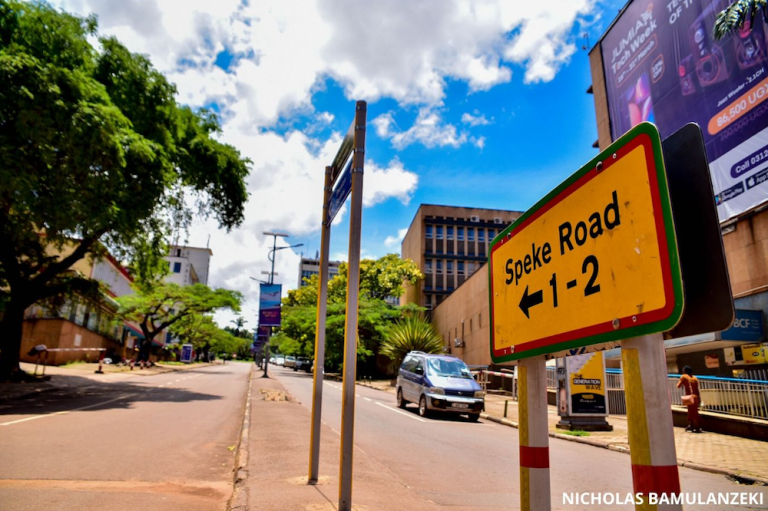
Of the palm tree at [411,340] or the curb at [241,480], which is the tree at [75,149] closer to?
the curb at [241,480]

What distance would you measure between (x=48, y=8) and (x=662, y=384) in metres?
17.5

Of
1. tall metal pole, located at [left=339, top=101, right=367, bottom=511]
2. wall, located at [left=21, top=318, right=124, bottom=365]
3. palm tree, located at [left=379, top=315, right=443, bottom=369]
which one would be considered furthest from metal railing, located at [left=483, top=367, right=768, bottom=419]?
wall, located at [left=21, top=318, right=124, bottom=365]

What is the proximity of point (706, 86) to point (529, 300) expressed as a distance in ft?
53.9

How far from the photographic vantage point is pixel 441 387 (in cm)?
1403

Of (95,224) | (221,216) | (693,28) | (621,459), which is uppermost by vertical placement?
(693,28)

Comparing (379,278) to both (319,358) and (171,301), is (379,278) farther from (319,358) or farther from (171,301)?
(319,358)

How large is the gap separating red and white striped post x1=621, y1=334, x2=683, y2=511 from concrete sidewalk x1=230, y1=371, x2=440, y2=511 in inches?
140

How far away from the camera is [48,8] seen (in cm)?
1348

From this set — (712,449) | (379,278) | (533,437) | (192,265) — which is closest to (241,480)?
(533,437)

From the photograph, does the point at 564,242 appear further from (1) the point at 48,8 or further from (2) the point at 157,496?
(1) the point at 48,8

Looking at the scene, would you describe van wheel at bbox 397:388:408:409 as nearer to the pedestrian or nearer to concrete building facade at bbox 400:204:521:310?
the pedestrian

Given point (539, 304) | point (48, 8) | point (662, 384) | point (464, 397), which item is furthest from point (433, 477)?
point (48, 8)

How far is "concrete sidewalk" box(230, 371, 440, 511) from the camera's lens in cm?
458

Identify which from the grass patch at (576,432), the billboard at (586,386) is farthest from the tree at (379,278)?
the grass patch at (576,432)
